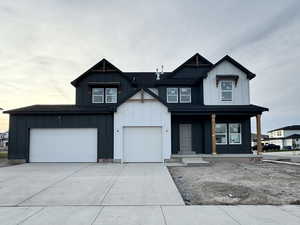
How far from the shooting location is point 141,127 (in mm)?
14438

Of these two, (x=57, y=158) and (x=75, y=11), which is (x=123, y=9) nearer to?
(x=75, y=11)

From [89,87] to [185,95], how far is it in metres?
7.91

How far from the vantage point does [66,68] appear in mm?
19062

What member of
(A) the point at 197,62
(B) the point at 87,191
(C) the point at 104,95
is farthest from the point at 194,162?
(A) the point at 197,62

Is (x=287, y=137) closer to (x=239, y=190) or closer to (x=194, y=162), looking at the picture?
(x=194, y=162)

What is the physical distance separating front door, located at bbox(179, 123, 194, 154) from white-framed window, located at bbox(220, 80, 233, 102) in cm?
341

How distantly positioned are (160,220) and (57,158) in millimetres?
11724

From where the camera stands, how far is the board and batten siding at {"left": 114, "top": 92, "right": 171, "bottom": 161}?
14.2 meters

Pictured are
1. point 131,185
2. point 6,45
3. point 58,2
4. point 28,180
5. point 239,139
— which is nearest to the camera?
point 131,185

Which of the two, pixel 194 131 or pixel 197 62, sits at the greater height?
pixel 197 62

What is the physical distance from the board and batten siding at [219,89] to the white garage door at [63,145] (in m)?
8.82

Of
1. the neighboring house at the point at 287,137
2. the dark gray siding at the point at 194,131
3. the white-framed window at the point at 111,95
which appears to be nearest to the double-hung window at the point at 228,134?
the dark gray siding at the point at 194,131

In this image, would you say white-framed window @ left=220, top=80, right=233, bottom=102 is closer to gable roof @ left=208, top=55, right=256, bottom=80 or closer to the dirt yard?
gable roof @ left=208, top=55, right=256, bottom=80

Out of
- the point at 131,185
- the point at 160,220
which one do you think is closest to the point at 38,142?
the point at 131,185
